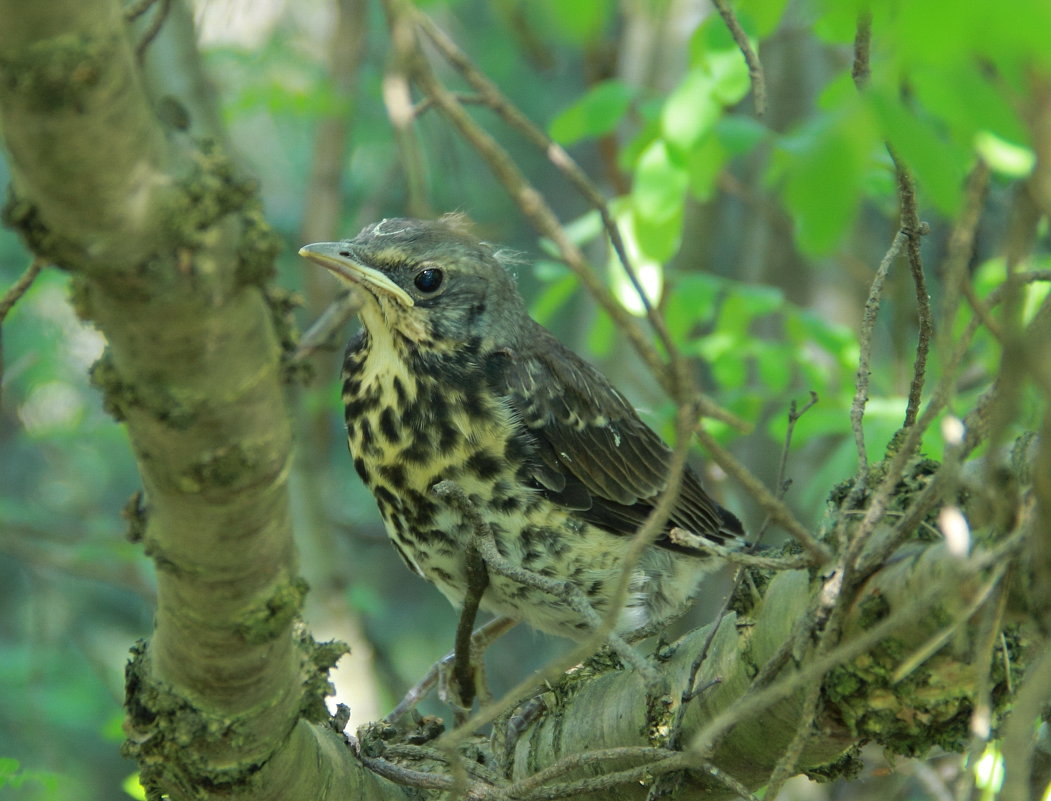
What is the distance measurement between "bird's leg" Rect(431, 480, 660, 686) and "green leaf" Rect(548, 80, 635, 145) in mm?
1439

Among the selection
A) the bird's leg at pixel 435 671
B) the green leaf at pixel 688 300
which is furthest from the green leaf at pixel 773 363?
the bird's leg at pixel 435 671

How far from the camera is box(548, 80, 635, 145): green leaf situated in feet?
11.7

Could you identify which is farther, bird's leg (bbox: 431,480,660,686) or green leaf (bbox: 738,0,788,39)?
green leaf (bbox: 738,0,788,39)

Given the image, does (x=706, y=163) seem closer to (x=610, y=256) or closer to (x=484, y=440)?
(x=610, y=256)

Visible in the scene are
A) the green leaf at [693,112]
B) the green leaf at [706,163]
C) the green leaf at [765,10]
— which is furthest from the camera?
the green leaf at [706,163]

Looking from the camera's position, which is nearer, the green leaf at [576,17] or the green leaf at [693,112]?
the green leaf at [576,17]

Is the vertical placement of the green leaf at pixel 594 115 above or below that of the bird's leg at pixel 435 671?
above

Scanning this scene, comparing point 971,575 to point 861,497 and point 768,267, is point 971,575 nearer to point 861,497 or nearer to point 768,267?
point 861,497

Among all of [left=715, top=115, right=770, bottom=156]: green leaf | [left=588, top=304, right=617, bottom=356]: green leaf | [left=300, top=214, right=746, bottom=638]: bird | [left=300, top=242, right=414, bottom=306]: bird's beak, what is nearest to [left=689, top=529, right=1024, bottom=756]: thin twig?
[left=300, top=214, right=746, bottom=638]: bird

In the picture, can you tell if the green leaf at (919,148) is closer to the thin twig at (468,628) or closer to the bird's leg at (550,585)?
the bird's leg at (550,585)

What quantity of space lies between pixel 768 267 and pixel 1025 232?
4.42 metres

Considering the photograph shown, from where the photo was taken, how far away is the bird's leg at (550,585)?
5.79ft

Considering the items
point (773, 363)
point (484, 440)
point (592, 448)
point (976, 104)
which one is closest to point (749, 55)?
point (976, 104)

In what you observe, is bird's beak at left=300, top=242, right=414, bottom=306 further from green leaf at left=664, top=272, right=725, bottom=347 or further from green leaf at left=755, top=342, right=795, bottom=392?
green leaf at left=755, top=342, right=795, bottom=392
